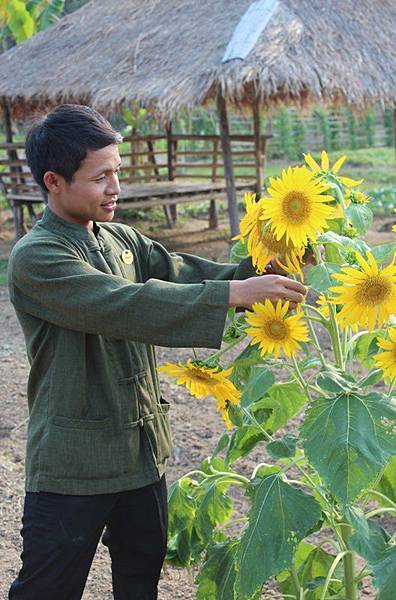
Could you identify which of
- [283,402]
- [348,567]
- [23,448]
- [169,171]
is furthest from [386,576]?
[169,171]

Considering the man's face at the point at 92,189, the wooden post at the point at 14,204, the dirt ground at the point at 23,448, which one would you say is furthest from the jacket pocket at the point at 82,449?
the wooden post at the point at 14,204

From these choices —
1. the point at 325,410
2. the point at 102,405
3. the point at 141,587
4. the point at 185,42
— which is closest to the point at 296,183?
the point at 325,410

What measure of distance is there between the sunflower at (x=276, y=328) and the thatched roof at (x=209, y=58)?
21.8ft

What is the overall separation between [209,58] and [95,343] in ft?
22.6

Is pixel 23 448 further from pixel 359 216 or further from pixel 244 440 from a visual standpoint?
pixel 359 216

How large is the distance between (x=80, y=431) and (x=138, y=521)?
1.06 ft

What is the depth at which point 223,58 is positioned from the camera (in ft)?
26.7

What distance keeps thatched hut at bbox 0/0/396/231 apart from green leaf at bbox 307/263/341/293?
6.60m

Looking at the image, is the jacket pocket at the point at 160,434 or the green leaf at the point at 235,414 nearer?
the green leaf at the point at 235,414

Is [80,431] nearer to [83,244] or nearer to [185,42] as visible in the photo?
[83,244]

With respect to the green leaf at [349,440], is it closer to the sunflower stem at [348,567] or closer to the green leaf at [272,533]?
the green leaf at [272,533]

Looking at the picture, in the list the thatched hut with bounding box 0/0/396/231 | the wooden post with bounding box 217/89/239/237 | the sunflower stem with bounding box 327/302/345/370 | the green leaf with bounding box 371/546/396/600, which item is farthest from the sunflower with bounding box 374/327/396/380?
the wooden post with bounding box 217/89/239/237

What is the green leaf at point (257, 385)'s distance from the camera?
5.70 feet

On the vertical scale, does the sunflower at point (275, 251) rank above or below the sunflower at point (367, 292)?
above
